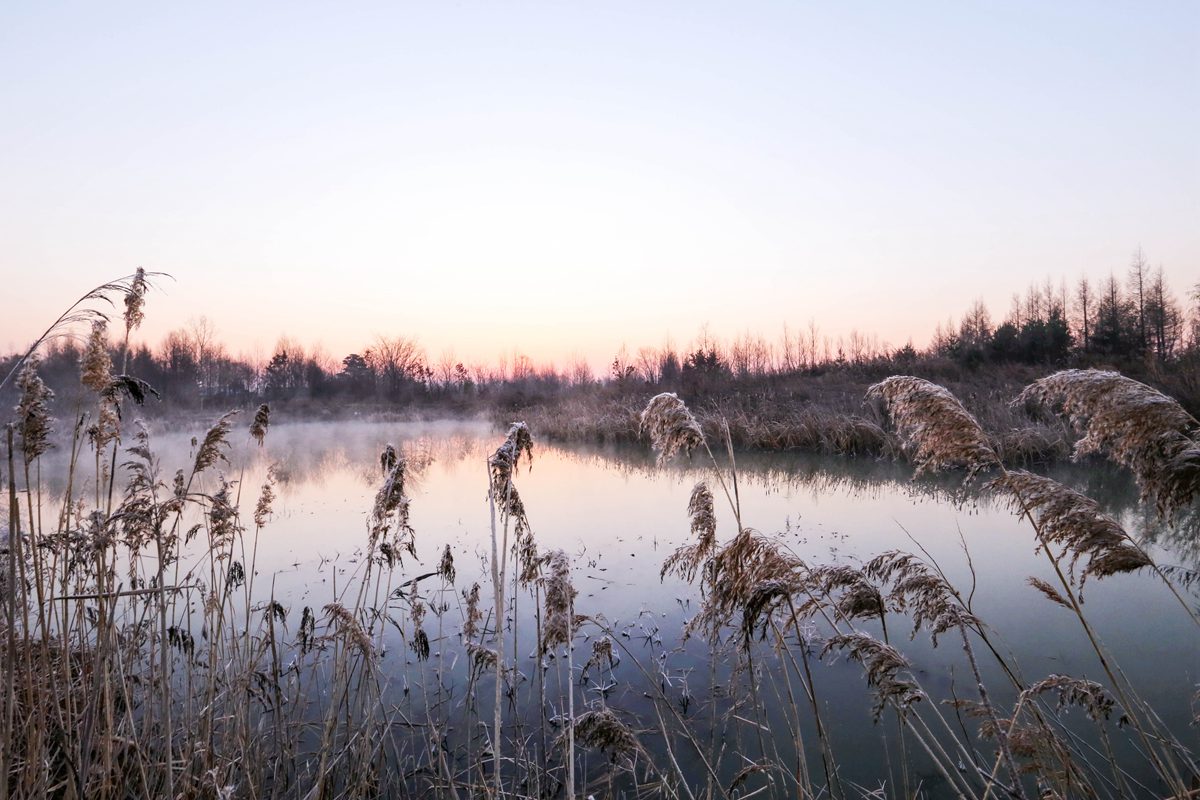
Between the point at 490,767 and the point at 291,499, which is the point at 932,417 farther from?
the point at 291,499

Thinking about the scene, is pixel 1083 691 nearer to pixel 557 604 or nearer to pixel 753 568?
pixel 753 568

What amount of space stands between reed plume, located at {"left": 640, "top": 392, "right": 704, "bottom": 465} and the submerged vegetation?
15mm

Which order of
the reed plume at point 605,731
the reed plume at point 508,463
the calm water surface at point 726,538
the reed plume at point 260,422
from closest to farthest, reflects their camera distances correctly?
the reed plume at point 605,731 < the reed plume at point 508,463 < the reed plume at point 260,422 < the calm water surface at point 726,538

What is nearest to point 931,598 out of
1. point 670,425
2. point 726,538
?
point 670,425

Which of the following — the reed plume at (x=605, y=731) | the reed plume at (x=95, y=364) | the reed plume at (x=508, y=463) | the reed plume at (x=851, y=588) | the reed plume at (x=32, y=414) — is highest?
the reed plume at (x=95, y=364)

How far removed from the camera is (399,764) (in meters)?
3.28

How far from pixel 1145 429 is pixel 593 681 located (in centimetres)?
356

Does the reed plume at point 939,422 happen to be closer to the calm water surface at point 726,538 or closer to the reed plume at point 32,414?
the calm water surface at point 726,538

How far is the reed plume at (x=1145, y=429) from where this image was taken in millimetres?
2168

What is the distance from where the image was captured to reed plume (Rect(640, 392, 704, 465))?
2.80 meters

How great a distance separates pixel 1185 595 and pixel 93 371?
8325 millimetres

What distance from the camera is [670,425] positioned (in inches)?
112

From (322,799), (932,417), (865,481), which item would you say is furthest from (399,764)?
(865,481)

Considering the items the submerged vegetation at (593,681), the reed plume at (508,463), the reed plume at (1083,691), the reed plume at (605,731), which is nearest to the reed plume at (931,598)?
the submerged vegetation at (593,681)
